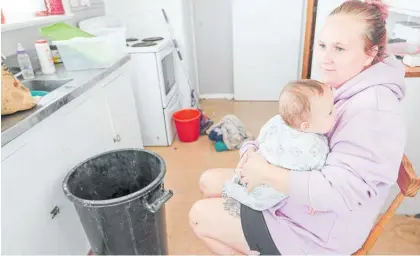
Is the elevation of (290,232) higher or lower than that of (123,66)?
lower

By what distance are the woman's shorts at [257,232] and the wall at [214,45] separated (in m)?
2.73

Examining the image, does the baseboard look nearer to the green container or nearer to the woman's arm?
the green container

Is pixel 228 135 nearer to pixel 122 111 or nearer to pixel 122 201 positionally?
pixel 122 111

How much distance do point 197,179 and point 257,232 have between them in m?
1.22

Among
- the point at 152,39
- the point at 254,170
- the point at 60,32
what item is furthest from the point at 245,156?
the point at 152,39

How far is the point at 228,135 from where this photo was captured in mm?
2568

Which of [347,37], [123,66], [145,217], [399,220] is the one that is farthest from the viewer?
[123,66]

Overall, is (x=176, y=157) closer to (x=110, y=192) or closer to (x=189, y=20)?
(x=110, y=192)

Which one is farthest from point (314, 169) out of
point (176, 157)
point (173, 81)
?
point (173, 81)

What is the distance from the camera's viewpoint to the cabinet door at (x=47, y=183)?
1.01 meters

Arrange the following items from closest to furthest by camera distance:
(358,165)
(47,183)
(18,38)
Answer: (358,165) → (47,183) → (18,38)

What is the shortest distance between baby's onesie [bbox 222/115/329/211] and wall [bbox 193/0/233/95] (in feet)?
8.53

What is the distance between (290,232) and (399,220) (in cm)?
114

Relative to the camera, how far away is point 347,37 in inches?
33.7
